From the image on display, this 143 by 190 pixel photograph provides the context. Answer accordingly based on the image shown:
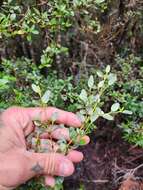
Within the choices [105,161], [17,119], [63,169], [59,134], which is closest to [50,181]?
[63,169]

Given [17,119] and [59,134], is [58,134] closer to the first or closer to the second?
[59,134]

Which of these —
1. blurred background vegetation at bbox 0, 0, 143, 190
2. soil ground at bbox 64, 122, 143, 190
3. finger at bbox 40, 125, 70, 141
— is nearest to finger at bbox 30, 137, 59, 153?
finger at bbox 40, 125, 70, 141

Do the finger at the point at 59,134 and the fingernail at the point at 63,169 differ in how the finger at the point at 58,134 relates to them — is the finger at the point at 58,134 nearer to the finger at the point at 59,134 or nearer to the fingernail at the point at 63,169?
the finger at the point at 59,134

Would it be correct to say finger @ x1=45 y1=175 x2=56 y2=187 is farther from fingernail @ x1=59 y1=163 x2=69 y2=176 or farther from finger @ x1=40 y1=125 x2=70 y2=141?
finger @ x1=40 y1=125 x2=70 y2=141

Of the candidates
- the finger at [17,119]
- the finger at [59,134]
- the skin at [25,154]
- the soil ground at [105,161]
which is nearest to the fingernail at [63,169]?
the skin at [25,154]

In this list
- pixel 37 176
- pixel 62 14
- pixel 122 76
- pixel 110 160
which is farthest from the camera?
pixel 110 160

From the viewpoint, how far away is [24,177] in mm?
2014

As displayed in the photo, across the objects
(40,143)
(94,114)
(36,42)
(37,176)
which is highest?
(36,42)

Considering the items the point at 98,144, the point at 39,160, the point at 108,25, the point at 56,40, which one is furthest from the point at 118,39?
the point at 39,160

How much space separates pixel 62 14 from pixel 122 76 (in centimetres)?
48

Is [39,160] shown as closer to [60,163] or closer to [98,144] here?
[60,163]

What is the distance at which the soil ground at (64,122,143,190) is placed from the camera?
104 inches

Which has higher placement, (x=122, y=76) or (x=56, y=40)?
(x=56, y=40)

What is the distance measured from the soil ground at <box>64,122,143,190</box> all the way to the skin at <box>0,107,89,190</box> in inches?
18.2
